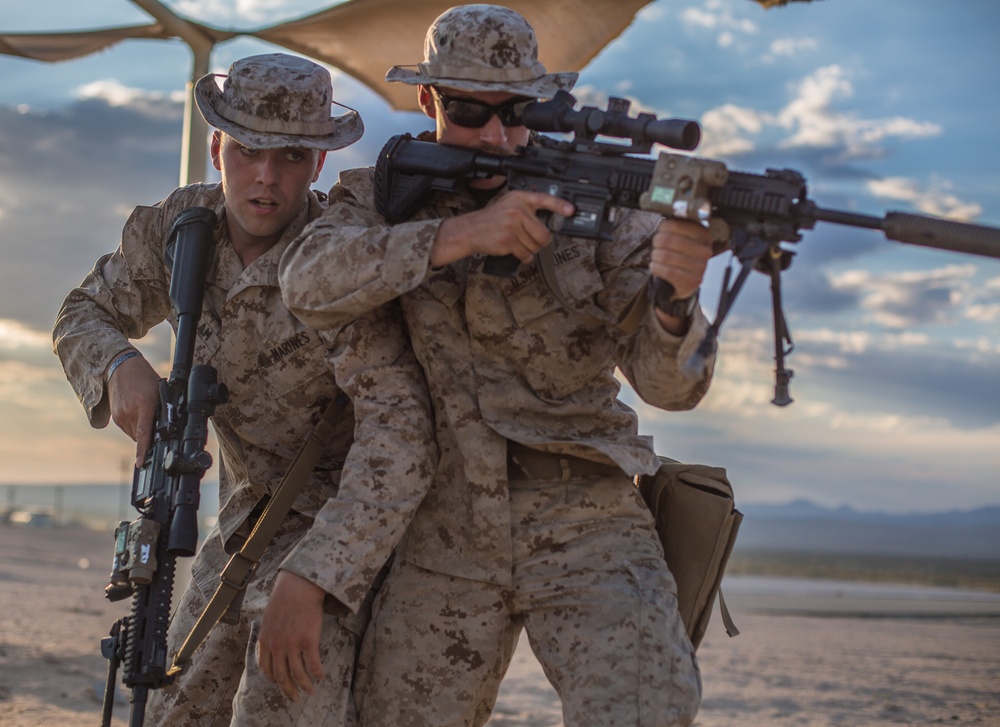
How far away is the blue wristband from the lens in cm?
407

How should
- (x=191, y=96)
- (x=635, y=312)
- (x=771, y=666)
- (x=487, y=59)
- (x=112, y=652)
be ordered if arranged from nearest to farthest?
1. (x=635, y=312)
2. (x=487, y=59)
3. (x=112, y=652)
4. (x=191, y=96)
5. (x=771, y=666)

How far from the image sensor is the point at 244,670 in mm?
3547

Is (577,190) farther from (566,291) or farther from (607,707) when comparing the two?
(607,707)

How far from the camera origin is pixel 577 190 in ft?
10.4

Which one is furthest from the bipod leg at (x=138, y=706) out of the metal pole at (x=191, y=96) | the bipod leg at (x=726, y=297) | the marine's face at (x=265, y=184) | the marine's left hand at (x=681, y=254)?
the metal pole at (x=191, y=96)

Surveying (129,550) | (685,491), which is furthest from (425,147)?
(129,550)

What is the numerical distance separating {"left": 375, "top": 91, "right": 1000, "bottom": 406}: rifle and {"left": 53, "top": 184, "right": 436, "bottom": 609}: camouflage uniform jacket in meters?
0.46

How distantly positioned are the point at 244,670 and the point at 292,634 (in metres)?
0.45

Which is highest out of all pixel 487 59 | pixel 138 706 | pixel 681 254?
pixel 487 59

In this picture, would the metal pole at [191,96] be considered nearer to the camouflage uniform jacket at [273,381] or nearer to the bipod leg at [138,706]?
the camouflage uniform jacket at [273,381]

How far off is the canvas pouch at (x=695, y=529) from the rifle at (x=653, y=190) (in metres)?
0.54

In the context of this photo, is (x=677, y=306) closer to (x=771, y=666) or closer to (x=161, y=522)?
(x=161, y=522)

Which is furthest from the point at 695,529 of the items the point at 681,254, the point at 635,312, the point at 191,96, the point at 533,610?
the point at 191,96

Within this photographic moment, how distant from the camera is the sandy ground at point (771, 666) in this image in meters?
8.36
